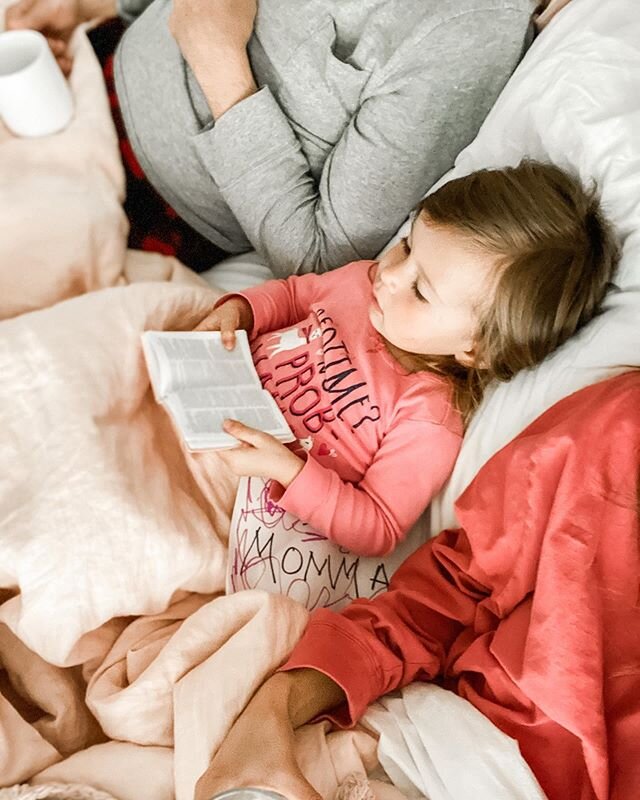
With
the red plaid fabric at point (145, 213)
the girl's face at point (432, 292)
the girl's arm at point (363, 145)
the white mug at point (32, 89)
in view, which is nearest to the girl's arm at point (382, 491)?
the girl's face at point (432, 292)

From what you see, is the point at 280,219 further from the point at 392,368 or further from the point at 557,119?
the point at 557,119

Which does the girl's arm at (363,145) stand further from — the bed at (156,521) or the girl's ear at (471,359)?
Answer: the girl's ear at (471,359)

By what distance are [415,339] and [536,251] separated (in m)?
0.18

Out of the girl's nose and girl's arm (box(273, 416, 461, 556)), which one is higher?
the girl's nose

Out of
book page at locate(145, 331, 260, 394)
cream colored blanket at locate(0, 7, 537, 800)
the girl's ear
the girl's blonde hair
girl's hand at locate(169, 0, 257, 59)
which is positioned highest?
girl's hand at locate(169, 0, 257, 59)

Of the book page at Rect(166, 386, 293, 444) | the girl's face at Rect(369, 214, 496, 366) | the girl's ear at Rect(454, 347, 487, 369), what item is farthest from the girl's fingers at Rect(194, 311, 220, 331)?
the girl's ear at Rect(454, 347, 487, 369)

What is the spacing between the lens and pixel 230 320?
1038 millimetres

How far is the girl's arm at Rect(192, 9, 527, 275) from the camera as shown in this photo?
102cm

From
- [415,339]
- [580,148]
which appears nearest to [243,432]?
[415,339]

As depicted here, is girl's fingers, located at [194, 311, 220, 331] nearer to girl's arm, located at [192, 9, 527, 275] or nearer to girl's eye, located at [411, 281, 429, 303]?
girl's arm, located at [192, 9, 527, 275]

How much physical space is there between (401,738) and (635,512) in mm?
316

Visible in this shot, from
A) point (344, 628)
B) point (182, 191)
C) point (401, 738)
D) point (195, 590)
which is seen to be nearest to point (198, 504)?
point (195, 590)

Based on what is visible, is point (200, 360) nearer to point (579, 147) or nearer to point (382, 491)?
point (382, 491)

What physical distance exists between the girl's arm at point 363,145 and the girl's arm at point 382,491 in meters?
0.33
